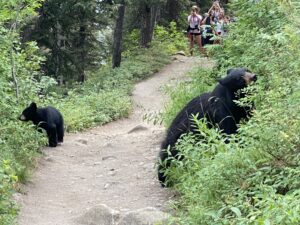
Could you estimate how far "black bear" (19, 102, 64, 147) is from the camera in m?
11.6

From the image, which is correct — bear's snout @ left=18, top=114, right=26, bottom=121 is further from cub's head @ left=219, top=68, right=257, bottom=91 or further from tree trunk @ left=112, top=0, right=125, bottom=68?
tree trunk @ left=112, top=0, right=125, bottom=68

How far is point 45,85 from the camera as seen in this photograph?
38.0ft

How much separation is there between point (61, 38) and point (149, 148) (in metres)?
16.6

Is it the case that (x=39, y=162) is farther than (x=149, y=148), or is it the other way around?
(x=149, y=148)

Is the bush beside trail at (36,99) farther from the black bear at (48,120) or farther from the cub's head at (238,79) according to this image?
the cub's head at (238,79)

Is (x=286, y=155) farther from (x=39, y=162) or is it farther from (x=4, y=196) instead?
(x=39, y=162)

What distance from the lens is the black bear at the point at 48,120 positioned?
11564 millimetres

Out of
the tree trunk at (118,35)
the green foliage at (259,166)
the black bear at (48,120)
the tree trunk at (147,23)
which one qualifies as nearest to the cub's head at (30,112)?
the black bear at (48,120)

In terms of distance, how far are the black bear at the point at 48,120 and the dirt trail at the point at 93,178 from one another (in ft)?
0.91

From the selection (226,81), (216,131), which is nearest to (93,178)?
(226,81)

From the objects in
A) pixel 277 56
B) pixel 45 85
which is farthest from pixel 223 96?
pixel 45 85

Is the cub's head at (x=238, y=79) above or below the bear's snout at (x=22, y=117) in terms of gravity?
above

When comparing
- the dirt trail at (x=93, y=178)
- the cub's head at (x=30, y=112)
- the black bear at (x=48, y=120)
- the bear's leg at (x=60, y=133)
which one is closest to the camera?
the dirt trail at (x=93, y=178)

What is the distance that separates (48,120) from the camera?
12.3 metres
